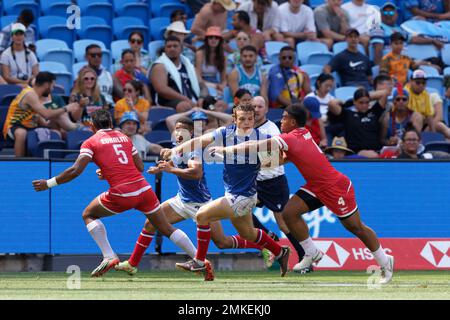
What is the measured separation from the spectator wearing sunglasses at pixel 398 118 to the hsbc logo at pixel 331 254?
9.34ft

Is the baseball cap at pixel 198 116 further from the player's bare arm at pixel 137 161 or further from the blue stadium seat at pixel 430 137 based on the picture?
the blue stadium seat at pixel 430 137

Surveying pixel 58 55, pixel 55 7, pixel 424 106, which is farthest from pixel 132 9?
pixel 424 106

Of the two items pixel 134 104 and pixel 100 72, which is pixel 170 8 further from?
pixel 134 104

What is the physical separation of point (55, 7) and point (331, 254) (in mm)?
7641

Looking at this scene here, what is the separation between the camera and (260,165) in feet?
44.5

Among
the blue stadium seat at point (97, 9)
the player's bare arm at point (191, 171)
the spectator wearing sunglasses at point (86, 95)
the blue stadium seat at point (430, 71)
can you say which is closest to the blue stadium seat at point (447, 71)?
the blue stadium seat at point (430, 71)

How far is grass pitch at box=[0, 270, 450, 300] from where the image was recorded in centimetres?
1099

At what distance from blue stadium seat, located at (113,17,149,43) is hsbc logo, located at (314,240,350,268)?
6.46m

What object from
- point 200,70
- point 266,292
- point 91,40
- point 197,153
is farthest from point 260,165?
point 91,40

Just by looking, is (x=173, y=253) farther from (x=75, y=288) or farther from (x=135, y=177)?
(x=75, y=288)

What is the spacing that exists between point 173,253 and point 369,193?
2.94 metres

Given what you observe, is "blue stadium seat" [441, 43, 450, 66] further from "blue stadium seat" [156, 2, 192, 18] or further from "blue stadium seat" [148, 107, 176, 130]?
"blue stadium seat" [148, 107, 176, 130]

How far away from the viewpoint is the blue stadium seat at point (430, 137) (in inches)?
749

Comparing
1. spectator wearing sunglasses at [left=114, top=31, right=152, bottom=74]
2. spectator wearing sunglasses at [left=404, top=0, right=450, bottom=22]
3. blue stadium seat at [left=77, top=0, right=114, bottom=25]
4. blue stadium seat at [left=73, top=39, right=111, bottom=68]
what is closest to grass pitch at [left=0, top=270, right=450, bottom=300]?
spectator wearing sunglasses at [left=114, top=31, right=152, bottom=74]
